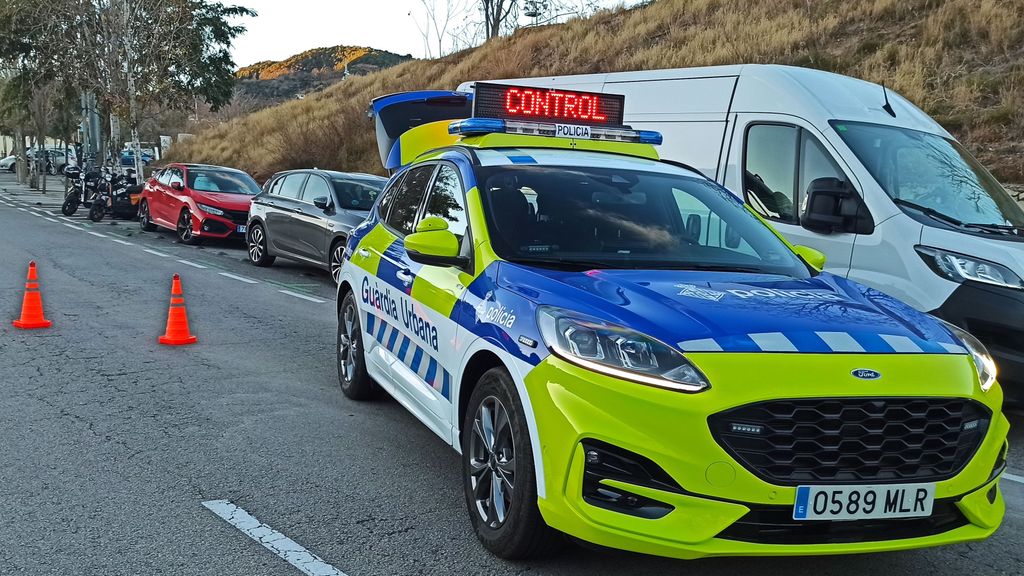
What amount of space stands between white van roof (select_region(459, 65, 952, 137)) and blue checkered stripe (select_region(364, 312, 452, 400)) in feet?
12.7

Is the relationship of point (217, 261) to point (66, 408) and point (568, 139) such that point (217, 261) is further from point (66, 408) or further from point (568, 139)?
point (568, 139)

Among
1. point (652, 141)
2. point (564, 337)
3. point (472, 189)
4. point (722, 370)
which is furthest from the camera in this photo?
point (652, 141)

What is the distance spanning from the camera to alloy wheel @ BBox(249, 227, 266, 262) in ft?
50.6

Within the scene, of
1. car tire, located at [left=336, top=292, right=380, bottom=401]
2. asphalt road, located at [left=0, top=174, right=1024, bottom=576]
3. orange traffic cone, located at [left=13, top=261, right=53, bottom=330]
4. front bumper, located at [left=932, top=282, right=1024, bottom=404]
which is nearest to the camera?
asphalt road, located at [left=0, top=174, right=1024, bottom=576]

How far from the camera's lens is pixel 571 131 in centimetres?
603

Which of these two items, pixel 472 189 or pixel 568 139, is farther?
pixel 568 139

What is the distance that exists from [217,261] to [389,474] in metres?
11.7

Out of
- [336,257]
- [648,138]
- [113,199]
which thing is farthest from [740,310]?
[113,199]

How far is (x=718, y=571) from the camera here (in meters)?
3.79

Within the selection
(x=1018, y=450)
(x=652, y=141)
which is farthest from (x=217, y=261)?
(x=1018, y=450)

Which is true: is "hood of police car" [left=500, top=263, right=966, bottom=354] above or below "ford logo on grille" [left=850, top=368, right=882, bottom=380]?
above

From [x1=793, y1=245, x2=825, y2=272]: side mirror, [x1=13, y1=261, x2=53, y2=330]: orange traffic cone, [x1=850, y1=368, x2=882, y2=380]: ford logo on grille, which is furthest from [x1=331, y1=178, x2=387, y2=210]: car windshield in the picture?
[x1=850, y1=368, x2=882, y2=380]: ford logo on grille

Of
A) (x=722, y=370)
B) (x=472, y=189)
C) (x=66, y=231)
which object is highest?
(x=472, y=189)

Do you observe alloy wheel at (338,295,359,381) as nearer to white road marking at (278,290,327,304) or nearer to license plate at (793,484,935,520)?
license plate at (793,484,935,520)
